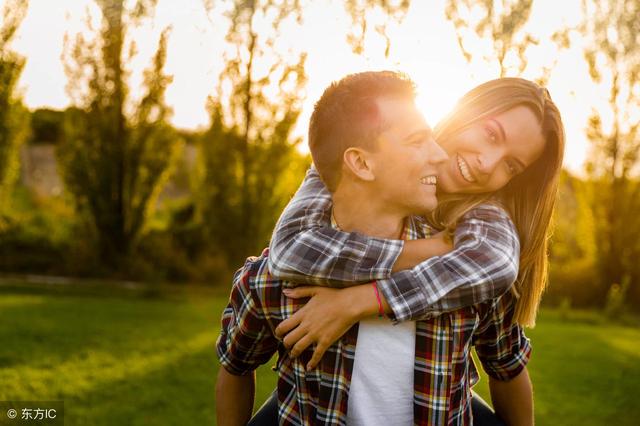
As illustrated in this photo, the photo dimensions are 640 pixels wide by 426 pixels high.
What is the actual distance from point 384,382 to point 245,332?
45 centimetres

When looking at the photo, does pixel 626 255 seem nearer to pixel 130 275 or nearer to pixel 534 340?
pixel 534 340

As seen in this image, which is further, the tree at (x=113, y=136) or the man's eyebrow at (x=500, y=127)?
the tree at (x=113, y=136)

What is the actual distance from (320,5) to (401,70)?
409 centimetres

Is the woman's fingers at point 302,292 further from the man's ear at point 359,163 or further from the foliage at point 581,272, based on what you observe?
the foliage at point 581,272

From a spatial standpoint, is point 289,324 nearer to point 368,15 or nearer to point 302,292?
point 302,292

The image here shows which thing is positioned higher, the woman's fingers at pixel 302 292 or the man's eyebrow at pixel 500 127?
the man's eyebrow at pixel 500 127

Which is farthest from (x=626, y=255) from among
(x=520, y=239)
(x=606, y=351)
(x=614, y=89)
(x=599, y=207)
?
(x=520, y=239)

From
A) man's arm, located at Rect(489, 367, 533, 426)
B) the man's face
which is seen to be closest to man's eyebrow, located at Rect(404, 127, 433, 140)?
the man's face

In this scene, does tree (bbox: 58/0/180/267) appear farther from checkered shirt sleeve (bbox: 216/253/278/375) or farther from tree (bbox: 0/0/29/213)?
checkered shirt sleeve (bbox: 216/253/278/375)

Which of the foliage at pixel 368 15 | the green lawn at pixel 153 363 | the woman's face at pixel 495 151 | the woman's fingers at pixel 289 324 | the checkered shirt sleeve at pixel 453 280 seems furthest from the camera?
the green lawn at pixel 153 363

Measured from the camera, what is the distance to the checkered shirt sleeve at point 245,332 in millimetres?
1972

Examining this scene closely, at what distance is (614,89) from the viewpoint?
467 inches

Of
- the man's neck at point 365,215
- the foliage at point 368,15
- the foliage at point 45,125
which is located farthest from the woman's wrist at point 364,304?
the foliage at point 45,125

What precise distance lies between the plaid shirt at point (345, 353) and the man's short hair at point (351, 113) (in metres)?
0.32
